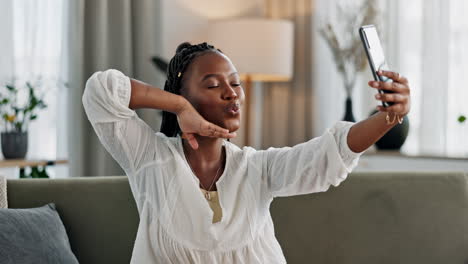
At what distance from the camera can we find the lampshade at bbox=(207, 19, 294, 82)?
359cm

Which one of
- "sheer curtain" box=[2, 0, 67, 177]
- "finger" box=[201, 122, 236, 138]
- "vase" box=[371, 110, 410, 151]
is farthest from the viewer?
"vase" box=[371, 110, 410, 151]

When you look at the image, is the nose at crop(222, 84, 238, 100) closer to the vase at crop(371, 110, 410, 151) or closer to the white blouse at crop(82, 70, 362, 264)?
the white blouse at crop(82, 70, 362, 264)

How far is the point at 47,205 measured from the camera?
173 centimetres

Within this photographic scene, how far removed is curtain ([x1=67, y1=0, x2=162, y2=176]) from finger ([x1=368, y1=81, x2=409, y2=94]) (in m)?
2.21

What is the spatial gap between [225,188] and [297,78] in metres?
2.78

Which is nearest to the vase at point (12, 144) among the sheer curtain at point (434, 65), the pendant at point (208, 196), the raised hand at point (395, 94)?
the pendant at point (208, 196)

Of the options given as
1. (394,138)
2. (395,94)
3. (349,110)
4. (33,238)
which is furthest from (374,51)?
(349,110)

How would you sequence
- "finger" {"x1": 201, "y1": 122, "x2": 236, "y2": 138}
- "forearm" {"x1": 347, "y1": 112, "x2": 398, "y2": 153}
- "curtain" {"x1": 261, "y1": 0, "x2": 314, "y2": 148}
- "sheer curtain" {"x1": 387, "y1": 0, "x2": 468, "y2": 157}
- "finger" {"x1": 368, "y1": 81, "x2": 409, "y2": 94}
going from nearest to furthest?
"finger" {"x1": 368, "y1": 81, "x2": 409, "y2": 94}, "forearm" {"x1": 347, "y1": 112, "x2": 398, "y2": 153}, "finger" {"x1": 201, "y1": 122, "x2": 236, "y2": 138}, "sheer curtain" {"x1": 387, "y1": 0, "x2": 468, "y2": 157}, "curtain" {"x1": 261, "y1": 0, "x2": 314, "y2": 148}

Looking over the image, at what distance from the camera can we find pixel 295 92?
4117 mm

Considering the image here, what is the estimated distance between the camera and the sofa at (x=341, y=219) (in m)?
1.77

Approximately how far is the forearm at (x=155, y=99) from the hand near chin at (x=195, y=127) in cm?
2

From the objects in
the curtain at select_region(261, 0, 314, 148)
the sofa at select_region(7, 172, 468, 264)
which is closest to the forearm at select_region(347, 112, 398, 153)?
the sofa at select_region(7, 172, 468, 264)

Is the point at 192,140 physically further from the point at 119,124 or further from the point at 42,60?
the point at 42,60

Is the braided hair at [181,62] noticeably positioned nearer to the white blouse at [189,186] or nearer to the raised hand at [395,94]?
the white blouse at [189,186]
